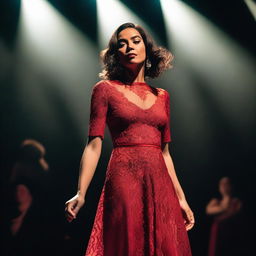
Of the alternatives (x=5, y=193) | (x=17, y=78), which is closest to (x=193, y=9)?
(x=17, y=78)

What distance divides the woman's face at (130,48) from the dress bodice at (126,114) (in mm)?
144

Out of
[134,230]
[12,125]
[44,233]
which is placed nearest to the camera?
[134,230]

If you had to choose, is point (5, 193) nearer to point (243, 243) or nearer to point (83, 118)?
point (83, 118)

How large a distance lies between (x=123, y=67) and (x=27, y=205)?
2062 mm

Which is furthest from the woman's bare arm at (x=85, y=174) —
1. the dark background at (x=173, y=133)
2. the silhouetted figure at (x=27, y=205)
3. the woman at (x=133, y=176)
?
the silhouetted figure at (x=27, y=205)

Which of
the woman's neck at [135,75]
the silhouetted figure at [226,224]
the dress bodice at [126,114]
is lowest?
the silhouetted figure at [226,224]

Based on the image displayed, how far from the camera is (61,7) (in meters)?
3.61

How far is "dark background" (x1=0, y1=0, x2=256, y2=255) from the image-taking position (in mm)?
3355

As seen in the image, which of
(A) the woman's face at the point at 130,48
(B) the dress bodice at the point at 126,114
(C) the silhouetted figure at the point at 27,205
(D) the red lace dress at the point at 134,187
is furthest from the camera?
(C) the silhouetted figure at the point at 27,205

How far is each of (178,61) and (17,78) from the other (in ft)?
5.29

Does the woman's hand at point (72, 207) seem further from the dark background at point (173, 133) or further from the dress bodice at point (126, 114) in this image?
the dark background at point (173, 133)

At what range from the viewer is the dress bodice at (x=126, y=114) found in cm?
A: 152

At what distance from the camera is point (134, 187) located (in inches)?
55.4

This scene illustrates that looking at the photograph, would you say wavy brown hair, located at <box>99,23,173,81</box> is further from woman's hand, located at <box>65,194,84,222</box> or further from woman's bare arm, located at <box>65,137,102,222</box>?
woman's hand, located at <box>65,194,84,222</box>
